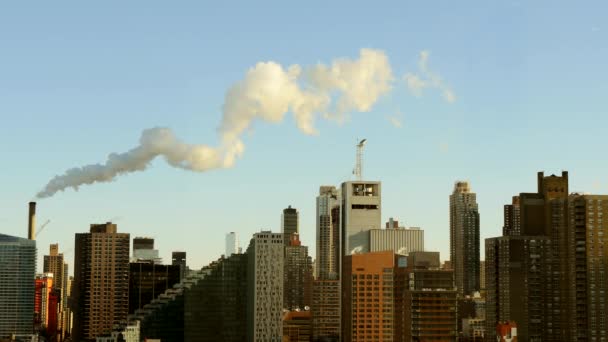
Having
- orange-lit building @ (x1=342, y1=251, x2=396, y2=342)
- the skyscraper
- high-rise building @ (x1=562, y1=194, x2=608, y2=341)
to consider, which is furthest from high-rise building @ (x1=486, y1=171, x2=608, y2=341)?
the skyscraper

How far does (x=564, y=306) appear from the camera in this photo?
610ft

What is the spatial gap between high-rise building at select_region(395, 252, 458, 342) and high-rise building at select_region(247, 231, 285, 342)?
22153 mm

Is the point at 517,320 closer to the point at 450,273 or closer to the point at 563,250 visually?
the point at 563,250

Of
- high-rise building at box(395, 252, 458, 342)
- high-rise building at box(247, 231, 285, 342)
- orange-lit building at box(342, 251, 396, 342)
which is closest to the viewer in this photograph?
high-rise building at box(395, 252, 458, 342)

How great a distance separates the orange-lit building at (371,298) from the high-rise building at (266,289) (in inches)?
516

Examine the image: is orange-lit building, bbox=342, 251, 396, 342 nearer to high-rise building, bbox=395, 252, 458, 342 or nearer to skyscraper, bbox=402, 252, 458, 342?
high-rise building, bbox=395, 252, 458, 342

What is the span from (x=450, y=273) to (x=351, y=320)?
28250 millimetres

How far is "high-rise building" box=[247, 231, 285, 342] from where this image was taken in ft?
569

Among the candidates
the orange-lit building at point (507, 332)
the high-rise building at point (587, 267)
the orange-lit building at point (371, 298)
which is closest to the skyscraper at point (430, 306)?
the orange-lit building at point (371, 298)

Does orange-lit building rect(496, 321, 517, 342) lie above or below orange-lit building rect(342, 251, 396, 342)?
below

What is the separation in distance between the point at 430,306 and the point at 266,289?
99.7 ft

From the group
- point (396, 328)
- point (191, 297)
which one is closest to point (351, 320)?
point (396, 328)

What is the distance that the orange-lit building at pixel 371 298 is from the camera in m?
177

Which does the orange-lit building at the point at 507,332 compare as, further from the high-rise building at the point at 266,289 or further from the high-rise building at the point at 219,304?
the high-rise building at the point at 219,304
